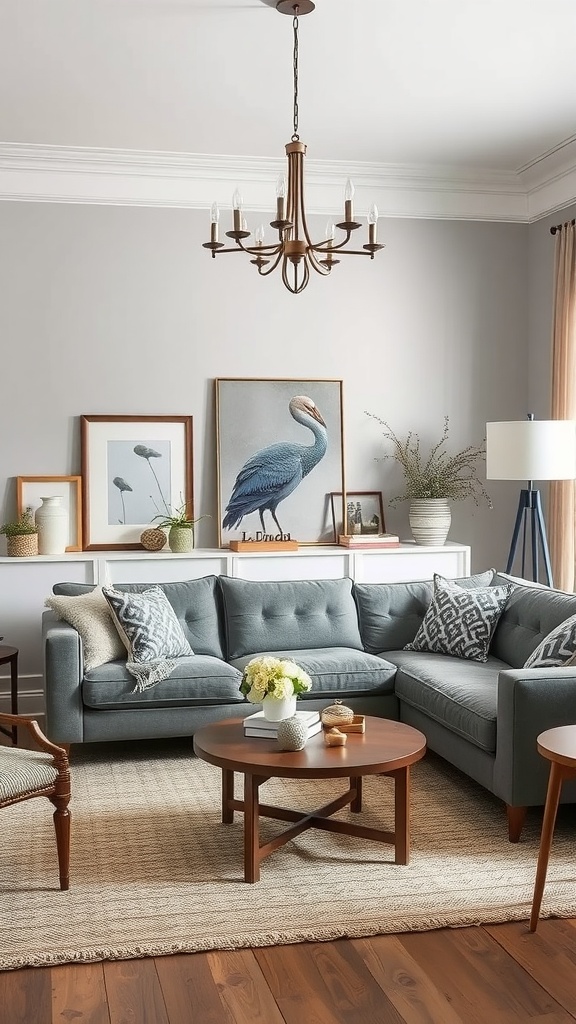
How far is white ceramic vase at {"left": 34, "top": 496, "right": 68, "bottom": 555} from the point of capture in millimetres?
5672

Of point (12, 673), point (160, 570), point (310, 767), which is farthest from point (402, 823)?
point (160, 570)

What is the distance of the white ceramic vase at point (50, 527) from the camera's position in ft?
18.6

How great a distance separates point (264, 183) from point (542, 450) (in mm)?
2318

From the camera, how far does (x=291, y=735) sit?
349 cm

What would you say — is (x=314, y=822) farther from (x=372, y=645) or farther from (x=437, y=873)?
(x=372, y=645)

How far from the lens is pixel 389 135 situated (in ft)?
18.1

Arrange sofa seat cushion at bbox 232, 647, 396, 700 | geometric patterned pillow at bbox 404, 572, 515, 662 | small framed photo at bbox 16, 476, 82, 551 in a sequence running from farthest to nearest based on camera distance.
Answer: small framed photo at bbox 16, 476, 82, 551 < geometric patterned pillow at bbox 404, 572, 515, 662 < sofa seat cushion at bbox 232, 647, 396, 700

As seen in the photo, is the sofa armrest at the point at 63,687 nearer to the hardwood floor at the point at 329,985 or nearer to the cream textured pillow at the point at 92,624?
the cream textured pillow at the point at 92,624

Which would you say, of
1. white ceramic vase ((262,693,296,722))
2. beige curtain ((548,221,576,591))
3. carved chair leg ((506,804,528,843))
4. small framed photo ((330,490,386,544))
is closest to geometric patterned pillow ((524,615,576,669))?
carved chair leg ((506,804,528,843))

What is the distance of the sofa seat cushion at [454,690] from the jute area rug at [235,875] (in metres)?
0.32

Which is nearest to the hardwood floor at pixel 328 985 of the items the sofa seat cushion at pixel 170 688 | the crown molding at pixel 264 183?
the sofa seat cushion at pixel 170 688

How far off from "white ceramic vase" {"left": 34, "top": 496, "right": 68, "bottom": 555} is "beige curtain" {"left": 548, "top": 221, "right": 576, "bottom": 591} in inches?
113

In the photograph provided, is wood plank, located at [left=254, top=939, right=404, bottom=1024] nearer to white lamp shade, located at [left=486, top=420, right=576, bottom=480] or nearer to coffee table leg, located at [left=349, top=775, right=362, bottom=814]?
coffee table leg, located at [left=349, top=775, right=362, bottom=814]

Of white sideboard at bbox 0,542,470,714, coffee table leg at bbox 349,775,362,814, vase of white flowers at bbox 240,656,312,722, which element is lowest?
coffee table leg at bbox 349,775,362,814
